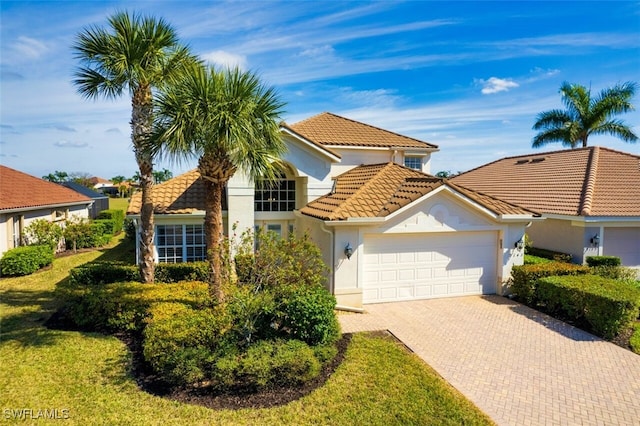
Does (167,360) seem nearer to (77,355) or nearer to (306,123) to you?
(77,355)

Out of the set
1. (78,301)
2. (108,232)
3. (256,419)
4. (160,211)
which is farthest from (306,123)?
(108,232)

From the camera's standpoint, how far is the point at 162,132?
31.4 feet

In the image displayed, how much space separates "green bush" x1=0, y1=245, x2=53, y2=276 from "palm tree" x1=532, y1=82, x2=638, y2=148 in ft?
129

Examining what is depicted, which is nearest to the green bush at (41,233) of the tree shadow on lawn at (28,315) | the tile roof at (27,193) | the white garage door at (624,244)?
the tile roof at (27,193)

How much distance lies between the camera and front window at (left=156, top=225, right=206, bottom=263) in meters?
16.1

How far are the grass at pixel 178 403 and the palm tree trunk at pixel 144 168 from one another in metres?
2.97

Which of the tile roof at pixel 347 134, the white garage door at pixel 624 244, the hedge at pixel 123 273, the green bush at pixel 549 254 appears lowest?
the hedge at pixel 123 273

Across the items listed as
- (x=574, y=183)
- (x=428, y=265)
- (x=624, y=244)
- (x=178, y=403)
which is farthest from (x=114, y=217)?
(x=624, y=244)

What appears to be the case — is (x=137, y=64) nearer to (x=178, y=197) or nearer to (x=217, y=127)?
(x=217, y=127)

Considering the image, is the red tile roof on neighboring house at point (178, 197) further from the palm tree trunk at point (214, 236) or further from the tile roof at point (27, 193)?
the tile roof at point (27, 193)

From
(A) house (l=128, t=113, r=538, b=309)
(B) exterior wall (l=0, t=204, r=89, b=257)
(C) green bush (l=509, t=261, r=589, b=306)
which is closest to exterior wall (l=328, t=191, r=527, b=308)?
(A) house (l=128, t=113, r=538, b=309)

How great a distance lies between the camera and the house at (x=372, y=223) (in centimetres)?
1341

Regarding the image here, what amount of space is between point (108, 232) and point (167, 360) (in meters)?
28.1

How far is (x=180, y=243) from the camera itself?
16297 millimetres
